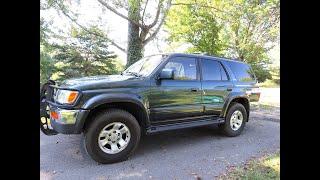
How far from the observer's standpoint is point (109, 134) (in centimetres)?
461

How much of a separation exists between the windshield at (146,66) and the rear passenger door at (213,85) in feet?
3.40

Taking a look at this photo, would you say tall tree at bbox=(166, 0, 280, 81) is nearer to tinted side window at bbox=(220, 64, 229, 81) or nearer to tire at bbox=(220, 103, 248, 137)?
tinted side window at bbox=(220, 64, 229, 81)

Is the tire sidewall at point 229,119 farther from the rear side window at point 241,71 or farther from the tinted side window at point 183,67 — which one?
the tinted side window at point 183,67

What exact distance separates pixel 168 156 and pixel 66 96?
2.04 meters

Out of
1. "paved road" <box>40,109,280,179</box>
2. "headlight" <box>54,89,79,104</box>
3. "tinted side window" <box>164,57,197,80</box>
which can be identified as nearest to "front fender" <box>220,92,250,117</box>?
"paved road" <box>40,109,280,179</box>

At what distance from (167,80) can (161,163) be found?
151 cm

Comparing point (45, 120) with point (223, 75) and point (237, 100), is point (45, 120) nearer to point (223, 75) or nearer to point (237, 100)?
point (223, 75)

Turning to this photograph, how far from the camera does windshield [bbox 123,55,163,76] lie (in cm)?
543

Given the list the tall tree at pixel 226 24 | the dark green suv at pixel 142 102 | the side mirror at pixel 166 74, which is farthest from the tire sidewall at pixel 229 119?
the tall tree at pixel 226 24

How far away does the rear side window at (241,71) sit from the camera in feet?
22.5
